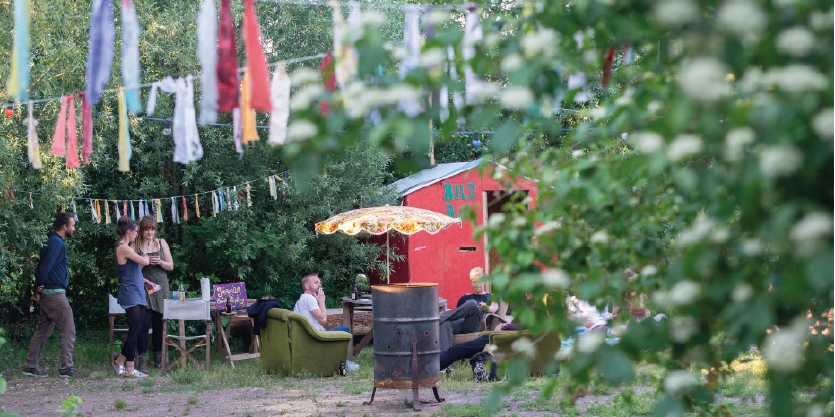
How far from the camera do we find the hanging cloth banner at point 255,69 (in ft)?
9.94

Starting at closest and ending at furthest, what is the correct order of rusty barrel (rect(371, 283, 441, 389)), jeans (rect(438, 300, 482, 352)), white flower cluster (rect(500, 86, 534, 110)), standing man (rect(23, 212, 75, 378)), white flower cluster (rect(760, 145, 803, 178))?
white flower cluster (rect(760, 145, 803, 178)) < white flower cluster (rect(500, 86, 534, 110)) < rusty barrel (rect(371, 283, 441, 389)) < standing man (rect(23, 212, 75, 378)) < jeans (rect(438, 300, 482, 352))

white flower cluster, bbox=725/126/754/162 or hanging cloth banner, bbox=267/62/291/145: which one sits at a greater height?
hanging cloth banner, bbox=267/62/291/145

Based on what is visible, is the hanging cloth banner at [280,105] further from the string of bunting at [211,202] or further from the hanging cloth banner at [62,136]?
the string of bunting at [211,202]

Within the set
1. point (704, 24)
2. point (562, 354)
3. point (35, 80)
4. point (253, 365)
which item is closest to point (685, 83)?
point (704, 24)

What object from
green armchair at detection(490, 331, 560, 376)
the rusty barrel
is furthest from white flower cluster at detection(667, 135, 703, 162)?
green armchair at detection(490, 331, 560, 376)

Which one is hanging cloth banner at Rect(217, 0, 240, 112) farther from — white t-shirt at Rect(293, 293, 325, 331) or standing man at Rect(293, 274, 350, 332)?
white t-shirt at Rect(293, 293, 325, 331)

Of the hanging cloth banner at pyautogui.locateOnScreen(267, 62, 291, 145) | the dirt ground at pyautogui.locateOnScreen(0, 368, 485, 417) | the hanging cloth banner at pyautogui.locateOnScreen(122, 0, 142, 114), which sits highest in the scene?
the hanging cloth banner at pyautogui.locateOnScreen(122, 0, 142, 114)

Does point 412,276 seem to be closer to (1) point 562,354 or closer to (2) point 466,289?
(2) point 466,289

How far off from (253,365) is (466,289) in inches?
185

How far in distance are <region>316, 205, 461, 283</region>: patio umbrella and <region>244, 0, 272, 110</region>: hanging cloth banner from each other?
230 inches

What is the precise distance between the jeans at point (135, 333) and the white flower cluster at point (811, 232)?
7806 millimetres

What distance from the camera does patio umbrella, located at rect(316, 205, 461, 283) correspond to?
9.23m

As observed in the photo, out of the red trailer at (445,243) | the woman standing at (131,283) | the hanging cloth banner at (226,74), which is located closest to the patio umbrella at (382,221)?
the woman standing at (131,283)

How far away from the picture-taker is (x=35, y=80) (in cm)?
742
